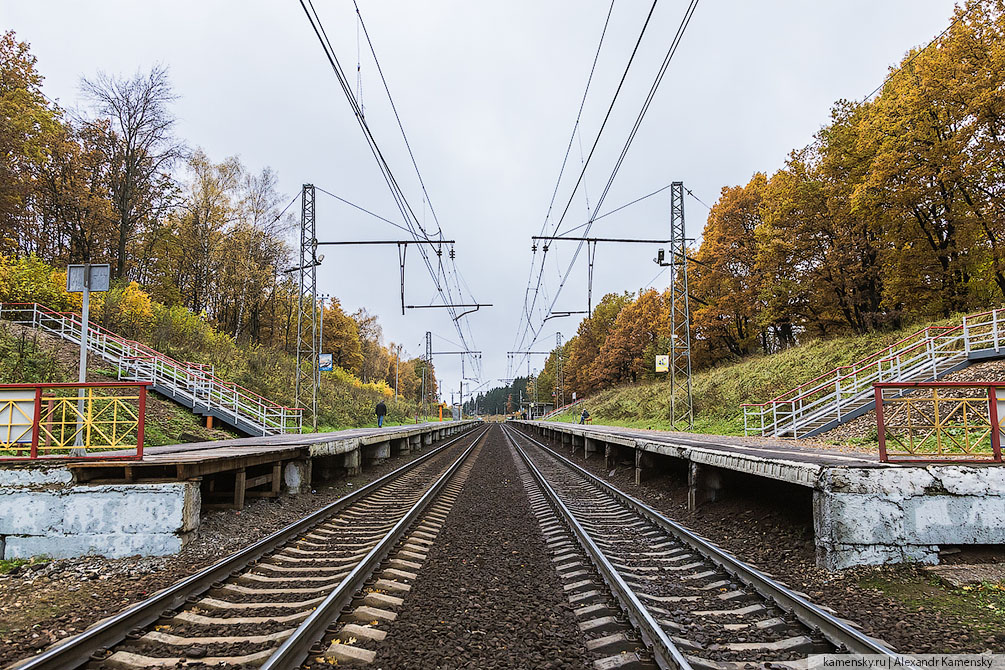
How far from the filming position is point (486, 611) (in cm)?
514

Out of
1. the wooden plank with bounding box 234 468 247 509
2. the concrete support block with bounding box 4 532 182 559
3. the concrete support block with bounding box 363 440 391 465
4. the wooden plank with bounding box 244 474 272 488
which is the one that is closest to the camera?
the concrete support block with bounding box 4 532 182 559

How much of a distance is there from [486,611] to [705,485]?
21.2 feet

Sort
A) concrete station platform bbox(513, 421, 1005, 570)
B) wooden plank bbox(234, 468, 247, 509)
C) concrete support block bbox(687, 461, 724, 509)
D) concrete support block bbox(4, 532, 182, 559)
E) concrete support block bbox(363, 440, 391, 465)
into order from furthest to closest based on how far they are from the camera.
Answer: concrete support block bbox(363, 440, 391, 465), concrete support block bbox(687, 461, 724, 509), wooden plank bbox(234, 468, 247, 509), concrete support block bbox(4, 532, 182, 559), concrete station platform bbox(513, 421, 1005, 570)

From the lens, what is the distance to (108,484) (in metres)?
6.64

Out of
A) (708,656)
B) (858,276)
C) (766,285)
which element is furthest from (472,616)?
→ (766,285)

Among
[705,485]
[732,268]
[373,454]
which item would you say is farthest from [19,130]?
[732,268]

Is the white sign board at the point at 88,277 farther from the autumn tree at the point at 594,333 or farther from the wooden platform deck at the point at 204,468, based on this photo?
the autumn tree at the point at 594,333

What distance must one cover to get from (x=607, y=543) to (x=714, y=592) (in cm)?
239

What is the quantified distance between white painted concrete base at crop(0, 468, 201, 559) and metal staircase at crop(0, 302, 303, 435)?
15.3 m

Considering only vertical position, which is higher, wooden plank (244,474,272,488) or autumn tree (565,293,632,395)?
autumn tree (565,293,632,395)

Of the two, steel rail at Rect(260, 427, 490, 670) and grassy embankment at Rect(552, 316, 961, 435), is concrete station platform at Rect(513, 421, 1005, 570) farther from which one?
grassy embankment at Rect(552, 316, 961, 435)

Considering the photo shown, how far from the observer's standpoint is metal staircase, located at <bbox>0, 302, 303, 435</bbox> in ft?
70.5

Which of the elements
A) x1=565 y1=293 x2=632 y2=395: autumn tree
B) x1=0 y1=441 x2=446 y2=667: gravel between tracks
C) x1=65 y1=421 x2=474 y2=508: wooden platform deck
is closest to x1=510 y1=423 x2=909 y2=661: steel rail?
x1=0 y1=441 x2=446 y2=667: gravel between tracks

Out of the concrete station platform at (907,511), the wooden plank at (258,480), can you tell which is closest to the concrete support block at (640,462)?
the wooden plank at (258,480)
